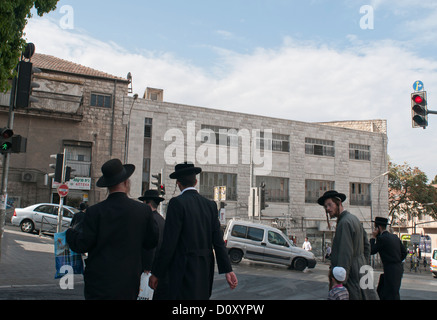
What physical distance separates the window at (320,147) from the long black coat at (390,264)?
95.9ft

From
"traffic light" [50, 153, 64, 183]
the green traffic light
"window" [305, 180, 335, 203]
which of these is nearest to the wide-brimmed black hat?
the green traffic light

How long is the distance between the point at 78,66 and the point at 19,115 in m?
6.75

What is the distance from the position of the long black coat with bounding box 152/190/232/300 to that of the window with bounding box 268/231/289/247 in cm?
1429

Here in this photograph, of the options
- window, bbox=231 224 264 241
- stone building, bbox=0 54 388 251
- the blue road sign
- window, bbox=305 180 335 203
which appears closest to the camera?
the blue road sign

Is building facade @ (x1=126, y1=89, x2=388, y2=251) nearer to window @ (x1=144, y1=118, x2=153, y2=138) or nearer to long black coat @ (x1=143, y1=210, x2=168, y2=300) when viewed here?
window @ (x1=144, y1=118, x2=153, y2=138)

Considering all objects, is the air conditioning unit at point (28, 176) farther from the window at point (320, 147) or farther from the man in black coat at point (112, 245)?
the man in black coat at point (112, 245)

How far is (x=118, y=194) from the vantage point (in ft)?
13.0

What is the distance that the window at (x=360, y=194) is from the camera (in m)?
36.7

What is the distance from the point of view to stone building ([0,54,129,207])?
2828 centimetres

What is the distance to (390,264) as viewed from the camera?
21.0ft

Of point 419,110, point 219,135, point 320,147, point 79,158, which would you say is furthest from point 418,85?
point 320,147

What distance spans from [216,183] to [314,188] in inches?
352
